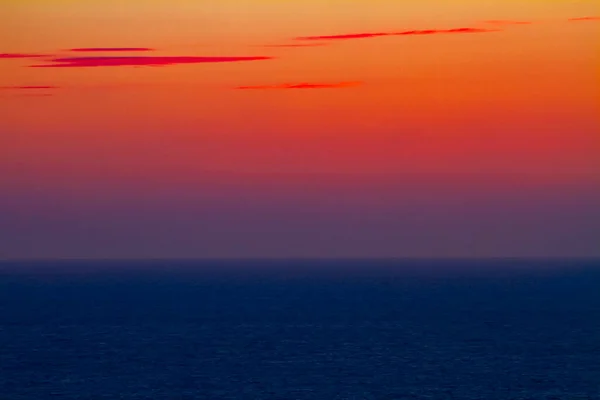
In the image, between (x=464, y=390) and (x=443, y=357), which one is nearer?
(x=464, y=390)

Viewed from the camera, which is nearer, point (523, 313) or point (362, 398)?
point (362, 398)

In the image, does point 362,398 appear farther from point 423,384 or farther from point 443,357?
point 443,357

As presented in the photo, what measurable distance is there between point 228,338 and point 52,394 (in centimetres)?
3650

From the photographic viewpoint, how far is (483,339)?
109812 mm

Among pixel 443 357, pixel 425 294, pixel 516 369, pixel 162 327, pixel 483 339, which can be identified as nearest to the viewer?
pixel 516 369

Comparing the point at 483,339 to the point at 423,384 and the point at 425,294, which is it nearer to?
the point at 423,384

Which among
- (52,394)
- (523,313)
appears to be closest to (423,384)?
(52,394)

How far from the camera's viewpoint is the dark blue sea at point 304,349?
259 feet

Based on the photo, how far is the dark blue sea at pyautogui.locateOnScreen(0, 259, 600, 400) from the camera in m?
78.8

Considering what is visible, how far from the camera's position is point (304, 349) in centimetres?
10088

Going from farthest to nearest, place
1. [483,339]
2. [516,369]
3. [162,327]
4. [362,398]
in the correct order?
[162,327]
[483,339]
[516,369]
[362,398]

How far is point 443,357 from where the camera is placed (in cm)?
9469

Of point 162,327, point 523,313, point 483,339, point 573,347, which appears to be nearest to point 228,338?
point 162,327

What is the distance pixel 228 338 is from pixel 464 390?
128 feet
